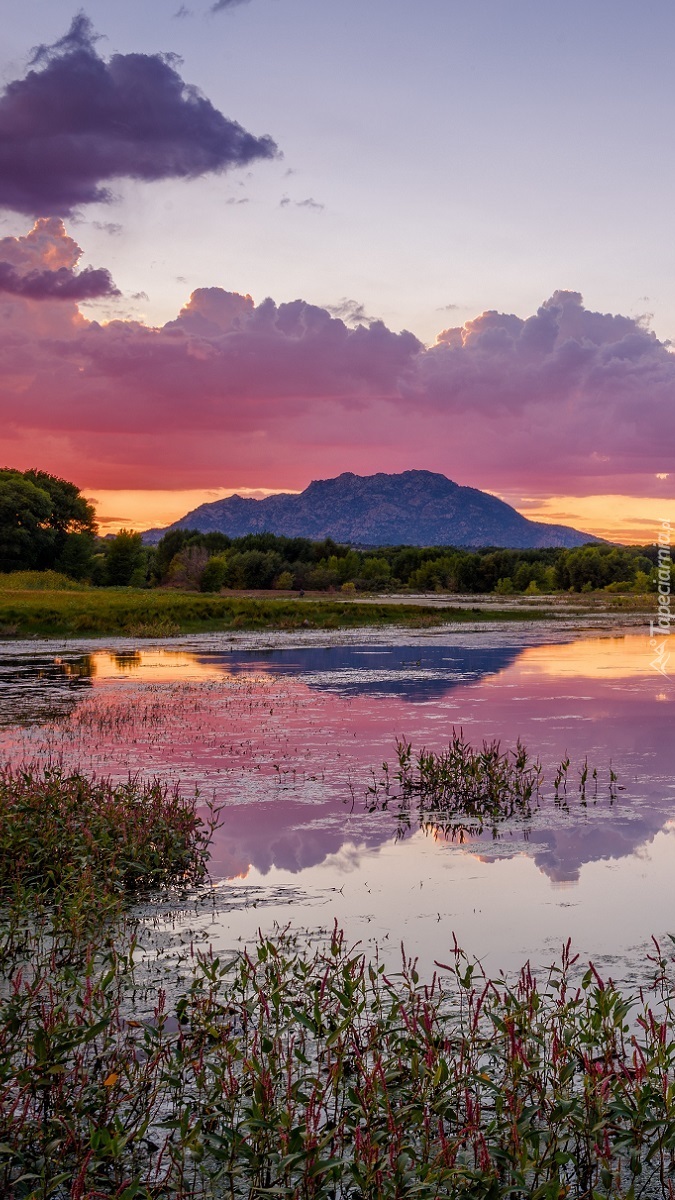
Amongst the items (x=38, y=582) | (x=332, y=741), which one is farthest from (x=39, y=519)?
(x=332, y=741)

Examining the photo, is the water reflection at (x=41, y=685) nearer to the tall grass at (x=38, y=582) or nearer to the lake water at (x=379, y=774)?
the lake water at (x=379, y=774)

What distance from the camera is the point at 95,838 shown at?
42.8 ft

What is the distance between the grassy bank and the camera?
6631 cm

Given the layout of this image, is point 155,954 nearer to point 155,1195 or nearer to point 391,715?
point 155,1195

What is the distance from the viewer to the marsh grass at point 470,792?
16719mm

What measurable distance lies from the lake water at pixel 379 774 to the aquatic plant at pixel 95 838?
761mm

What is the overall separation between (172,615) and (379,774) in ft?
188

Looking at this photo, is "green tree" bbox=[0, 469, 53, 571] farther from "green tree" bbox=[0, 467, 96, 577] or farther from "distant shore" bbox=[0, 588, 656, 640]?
"distant shore" bbox=[0, 588, 656, 640]

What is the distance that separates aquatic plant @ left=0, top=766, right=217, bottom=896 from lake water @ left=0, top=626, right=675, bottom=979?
761 mm

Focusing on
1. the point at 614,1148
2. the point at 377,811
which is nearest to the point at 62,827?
the point at 377,811

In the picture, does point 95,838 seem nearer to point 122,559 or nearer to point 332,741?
point 332,741

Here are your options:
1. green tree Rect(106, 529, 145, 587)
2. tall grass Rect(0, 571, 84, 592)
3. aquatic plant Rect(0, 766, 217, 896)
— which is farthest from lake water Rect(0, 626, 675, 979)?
green tree Rect(106, 529, 145, 587)

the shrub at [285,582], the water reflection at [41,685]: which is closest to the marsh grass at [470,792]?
the water reflection at [41,685]

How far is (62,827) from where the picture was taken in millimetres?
13219
